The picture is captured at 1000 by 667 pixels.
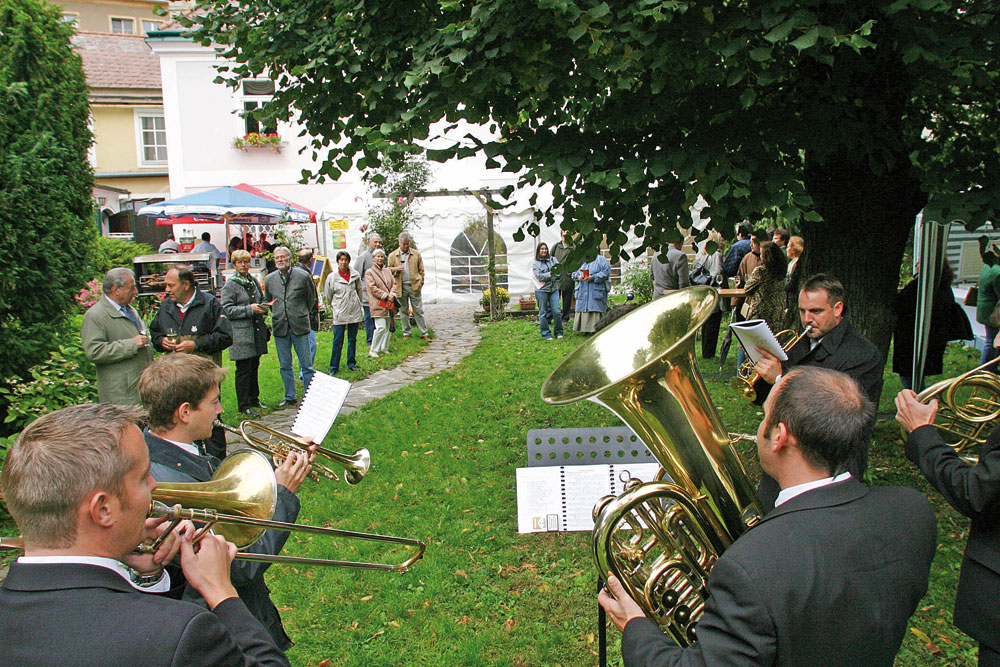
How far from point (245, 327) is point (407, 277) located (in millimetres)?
4956

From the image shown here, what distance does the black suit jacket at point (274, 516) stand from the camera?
2.21 metres

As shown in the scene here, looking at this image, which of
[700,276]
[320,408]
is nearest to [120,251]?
[700,276]

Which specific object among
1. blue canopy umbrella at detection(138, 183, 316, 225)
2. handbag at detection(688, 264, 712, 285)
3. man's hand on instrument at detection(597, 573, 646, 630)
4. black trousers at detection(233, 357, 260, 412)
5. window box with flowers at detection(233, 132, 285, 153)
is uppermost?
window box with flowers at detection(233, 132, 285, 153)

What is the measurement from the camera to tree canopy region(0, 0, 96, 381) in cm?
494

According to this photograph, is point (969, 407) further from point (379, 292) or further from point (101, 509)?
point (379, 292)

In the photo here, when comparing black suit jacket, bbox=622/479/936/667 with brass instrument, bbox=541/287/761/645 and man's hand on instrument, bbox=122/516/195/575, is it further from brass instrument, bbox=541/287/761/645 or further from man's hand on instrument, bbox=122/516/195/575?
man's hand on instrument, bbox=122/516/195/575

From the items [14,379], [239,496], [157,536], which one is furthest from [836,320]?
[14,379]

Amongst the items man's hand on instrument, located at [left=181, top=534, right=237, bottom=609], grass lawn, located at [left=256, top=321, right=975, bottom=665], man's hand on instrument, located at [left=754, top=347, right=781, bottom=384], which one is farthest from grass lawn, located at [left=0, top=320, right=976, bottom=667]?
man's hand on instrument, located at [left=181, top=534, right=237, bottom=609]

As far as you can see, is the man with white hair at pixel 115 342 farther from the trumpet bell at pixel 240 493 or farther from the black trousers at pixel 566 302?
the black trousers at pixel 566 302

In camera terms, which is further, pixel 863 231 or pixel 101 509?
pixel 863 231

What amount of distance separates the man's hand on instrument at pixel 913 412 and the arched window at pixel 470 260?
49.3 ft

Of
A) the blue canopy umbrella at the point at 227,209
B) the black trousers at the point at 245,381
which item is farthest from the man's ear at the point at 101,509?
the blue canopy umbrella at the point at 227,209

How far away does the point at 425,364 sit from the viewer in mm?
10352

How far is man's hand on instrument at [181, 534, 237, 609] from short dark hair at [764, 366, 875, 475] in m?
1.45
